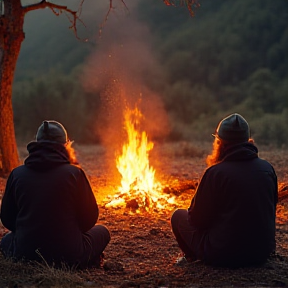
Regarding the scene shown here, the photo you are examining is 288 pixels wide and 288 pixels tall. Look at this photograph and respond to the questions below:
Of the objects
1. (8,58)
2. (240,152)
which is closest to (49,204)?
(240,152)

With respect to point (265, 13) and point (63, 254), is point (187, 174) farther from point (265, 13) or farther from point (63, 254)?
point (265, 13)

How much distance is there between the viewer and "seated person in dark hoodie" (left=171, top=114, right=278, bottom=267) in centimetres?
366

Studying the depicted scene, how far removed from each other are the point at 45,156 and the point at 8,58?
4.83 m

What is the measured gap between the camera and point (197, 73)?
83.8 feet

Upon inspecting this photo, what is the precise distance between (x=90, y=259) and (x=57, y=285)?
62 centimetres

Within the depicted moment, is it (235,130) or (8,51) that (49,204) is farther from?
(8,51)

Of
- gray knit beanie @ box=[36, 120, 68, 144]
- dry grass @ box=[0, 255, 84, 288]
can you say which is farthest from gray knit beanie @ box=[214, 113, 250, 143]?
dry grass @ box=[0, 255, 84, 288]

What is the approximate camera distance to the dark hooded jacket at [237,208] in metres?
3.66

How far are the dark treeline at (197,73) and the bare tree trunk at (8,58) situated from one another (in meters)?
8.63

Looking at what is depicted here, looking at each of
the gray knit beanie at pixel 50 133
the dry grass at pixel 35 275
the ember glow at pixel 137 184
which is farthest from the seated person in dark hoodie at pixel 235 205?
the ember glow at pixel 137 184

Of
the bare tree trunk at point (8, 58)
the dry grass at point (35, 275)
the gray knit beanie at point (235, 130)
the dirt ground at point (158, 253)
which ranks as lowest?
the dirt ground at point (158, 253)

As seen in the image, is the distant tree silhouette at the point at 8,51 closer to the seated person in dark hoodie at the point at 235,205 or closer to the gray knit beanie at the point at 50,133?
the gray knit beanie at the point at 50,133

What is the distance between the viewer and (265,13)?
28000mm

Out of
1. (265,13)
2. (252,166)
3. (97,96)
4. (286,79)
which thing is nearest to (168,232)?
(252,166)
